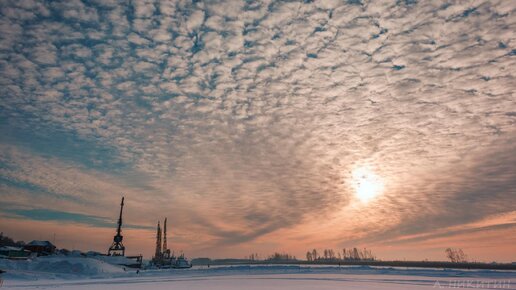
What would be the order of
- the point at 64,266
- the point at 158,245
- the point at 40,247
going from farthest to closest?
the point at 158,245
the point at 40,247
the point at 64,266

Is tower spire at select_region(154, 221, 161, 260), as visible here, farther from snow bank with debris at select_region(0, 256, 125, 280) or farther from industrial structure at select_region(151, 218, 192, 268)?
snow bank with debris at select_region(0, 256, 125, 280)

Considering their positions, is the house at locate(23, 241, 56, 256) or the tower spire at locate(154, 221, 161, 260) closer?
the house at locate(23, 241, 56, 256)

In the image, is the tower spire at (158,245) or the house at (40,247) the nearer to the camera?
the house at (40,247)

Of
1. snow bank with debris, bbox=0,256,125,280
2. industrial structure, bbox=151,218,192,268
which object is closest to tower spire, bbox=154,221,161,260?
industrial structure, bbox=151,218,192,268

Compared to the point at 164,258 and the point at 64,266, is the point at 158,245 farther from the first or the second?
the point at 64,266

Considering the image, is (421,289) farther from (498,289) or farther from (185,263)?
(185,263)

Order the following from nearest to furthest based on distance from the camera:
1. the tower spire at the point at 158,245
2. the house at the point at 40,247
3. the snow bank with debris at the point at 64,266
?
the snow bank with debris at the point at 64,266 < the house at the point at 40,247 < the tower spire at the point at 158,245

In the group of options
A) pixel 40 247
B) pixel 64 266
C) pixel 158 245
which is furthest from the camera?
pixel 158 245

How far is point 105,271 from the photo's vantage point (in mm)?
74125

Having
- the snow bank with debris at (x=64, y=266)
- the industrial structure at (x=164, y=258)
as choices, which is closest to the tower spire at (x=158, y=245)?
the industrial structure at (x=164, y=258)

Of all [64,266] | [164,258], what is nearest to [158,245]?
[164,258]

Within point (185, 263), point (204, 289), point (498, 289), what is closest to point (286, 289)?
point (204, 289)

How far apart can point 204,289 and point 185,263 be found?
117 m

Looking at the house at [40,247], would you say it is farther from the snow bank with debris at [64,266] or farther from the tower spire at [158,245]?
the tower spire at [158,245]
